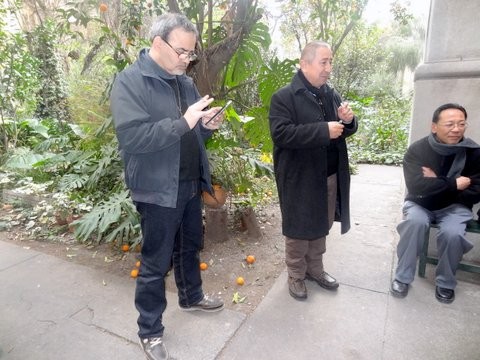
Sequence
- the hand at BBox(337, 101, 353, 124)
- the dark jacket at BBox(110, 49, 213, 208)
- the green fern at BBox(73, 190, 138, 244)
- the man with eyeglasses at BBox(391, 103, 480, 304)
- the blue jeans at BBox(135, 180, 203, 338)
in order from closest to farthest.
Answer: the dark jacket at BBox(110, 49, 213, 208)
the blue jeans at BBox(135, 180, 203, 338)
the hand at BBox(337, 101, 353, 124)
the man with eyeglasses at BBox(391, 103, 480, 304)
the green fern at BBox(73, 190, 138, 244)

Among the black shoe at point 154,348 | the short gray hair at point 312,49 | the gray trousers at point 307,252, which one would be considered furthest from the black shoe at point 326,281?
the short gray hair at point 312,49

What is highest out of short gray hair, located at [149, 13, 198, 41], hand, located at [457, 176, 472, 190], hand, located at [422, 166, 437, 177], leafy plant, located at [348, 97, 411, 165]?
short gray hair, located at [149, 13, 198, 41]

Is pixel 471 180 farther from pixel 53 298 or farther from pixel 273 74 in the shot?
pixel 53 298

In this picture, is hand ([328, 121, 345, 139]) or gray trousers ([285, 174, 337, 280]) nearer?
hand ([328, 121, 345, 139])

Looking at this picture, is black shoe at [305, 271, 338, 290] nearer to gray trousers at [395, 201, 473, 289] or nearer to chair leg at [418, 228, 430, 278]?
gray trousers at [395, 201, 473, 289]

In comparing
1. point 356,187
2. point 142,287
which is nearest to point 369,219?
point 356,187

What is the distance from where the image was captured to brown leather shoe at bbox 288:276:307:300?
2.83 m

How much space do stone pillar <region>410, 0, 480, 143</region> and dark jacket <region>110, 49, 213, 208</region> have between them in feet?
7.81

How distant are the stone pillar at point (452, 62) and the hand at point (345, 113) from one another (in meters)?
1.08

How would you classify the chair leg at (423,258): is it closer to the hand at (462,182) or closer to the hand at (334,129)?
the hand at (462,182)

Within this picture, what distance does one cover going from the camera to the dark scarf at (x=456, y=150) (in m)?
2.82

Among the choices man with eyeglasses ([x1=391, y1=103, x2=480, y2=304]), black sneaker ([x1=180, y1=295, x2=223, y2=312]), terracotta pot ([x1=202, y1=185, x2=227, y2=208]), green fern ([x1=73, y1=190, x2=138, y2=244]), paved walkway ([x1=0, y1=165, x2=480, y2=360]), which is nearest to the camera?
paved walkway ([x1=0, y1=165, x2=480, y2=360])

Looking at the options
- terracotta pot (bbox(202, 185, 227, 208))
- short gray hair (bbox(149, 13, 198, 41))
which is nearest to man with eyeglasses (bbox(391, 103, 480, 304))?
terracotta pot (bbox(202, 185, 227, 208))

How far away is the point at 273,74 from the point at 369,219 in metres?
2.38
